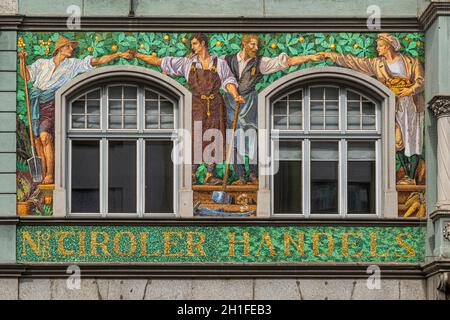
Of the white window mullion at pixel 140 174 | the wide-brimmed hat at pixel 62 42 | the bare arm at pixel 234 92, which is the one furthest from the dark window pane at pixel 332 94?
the wide-brimmed hat at pixel 62 42

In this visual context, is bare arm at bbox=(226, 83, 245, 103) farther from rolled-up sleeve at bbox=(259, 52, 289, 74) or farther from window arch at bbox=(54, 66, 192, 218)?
window arch at bbox=(54, 66, 192, 218)

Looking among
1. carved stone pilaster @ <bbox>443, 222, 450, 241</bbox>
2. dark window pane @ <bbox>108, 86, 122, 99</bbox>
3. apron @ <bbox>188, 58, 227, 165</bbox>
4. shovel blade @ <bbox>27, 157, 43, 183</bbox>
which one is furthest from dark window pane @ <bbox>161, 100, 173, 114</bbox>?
carved stone pilaster @ <bbox>443, 222, 450, 241</bbox>

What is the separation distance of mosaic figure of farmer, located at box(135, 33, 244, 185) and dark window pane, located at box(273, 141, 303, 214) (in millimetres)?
1067

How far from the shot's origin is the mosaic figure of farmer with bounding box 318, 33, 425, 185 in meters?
29.0

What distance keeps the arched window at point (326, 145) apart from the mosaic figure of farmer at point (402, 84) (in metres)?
0.45

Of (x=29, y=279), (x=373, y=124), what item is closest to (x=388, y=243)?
(x=373, y=124)

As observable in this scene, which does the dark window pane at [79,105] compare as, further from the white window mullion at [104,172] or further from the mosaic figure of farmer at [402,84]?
the mosaic figure of farmer at [402,84]

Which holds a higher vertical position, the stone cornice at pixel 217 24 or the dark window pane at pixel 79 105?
the stone cornice at pixel 217 24

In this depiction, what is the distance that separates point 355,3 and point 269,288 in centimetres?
518

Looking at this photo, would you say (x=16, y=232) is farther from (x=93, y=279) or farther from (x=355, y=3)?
(x=355, y=3)

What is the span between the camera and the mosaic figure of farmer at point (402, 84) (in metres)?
29.0

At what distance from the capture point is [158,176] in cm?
2923

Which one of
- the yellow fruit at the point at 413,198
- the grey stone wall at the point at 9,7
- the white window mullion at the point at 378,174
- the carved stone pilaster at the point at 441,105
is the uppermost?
the grey stone wall at the point at 9,7

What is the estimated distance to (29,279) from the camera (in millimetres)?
28469
